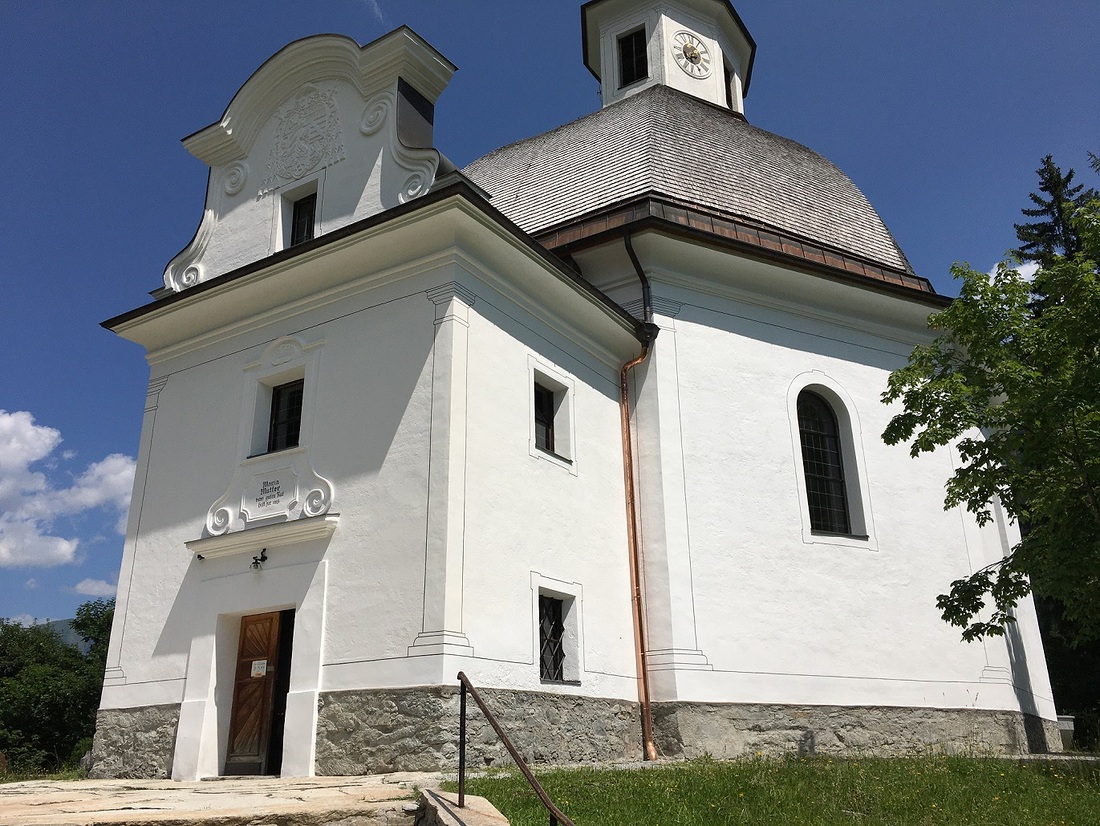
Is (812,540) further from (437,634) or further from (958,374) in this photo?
(437,634)

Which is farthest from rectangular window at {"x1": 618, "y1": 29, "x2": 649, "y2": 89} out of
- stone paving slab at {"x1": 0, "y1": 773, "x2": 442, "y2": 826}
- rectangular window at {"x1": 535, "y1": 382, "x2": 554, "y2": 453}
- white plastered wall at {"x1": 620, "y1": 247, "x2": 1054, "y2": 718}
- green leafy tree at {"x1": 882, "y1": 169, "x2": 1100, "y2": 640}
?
stone paving slab at {"x1": 0, "y1": 773, "x2": 442, "y2": 826}

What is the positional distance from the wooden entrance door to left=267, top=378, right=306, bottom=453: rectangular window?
2209mm

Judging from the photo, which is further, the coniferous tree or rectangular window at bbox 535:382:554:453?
the coniferous tree

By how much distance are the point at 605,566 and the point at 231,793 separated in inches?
229

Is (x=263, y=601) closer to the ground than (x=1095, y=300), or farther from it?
closer to the ground

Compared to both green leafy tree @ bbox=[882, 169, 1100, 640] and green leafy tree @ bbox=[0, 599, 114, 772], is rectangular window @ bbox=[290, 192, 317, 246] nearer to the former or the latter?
green leafy tree @ bbox=[882, 169, 1100, 640]

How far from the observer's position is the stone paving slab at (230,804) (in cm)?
548

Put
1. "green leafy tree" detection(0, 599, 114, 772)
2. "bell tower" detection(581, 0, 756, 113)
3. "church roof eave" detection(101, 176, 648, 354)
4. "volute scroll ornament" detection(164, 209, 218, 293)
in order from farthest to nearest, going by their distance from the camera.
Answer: "green leafy tree" detection(0, 599, 114, 772) < "bell tower" detection(581, 0, 756, 113) < "volute scroll ornament" detection(164, 209, 218, 293) < "church roof eave" detection(101, 176, 648, 354)

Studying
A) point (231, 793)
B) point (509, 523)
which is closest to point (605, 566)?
point (509, 523)

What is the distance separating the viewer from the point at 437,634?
30.4ft

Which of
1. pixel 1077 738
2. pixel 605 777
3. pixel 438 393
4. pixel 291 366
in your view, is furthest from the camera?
pixel 1077 738

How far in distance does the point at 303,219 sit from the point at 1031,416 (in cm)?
966

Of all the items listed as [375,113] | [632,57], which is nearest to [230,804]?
[375,113]

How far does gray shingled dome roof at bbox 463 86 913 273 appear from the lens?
52.5 ft
